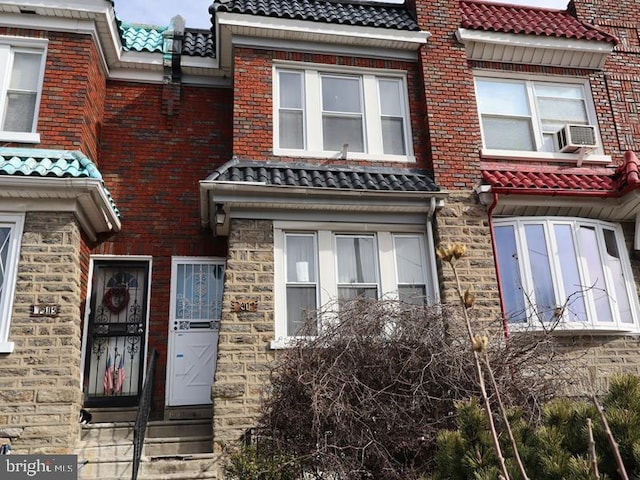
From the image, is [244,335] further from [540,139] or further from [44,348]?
[540,139]

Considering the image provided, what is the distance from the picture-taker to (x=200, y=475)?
746 cm

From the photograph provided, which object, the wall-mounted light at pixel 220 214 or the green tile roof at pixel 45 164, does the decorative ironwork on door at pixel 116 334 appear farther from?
the green tile roof at pixel 45 164

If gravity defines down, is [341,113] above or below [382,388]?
above

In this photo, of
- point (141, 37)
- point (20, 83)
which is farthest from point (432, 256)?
point (20, 83)

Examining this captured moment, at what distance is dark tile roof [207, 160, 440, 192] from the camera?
29.8 feet

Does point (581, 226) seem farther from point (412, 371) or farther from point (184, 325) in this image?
point (184, 325)

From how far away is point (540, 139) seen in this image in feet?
35.7

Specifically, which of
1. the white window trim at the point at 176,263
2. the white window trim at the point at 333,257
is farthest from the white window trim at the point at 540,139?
the white window trim at the point at 176,263

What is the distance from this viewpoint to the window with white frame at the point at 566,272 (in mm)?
9539

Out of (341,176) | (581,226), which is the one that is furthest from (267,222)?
(581,226)

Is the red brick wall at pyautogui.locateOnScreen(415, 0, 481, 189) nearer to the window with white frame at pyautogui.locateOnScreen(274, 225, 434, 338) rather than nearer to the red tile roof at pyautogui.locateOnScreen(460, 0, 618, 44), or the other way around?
the red tile roof at pyautogui.locateOnScreen(460, 0, 618, 44)

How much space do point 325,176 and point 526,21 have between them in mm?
5512

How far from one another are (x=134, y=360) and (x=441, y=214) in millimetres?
5619

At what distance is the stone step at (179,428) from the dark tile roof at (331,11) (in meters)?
6.77
